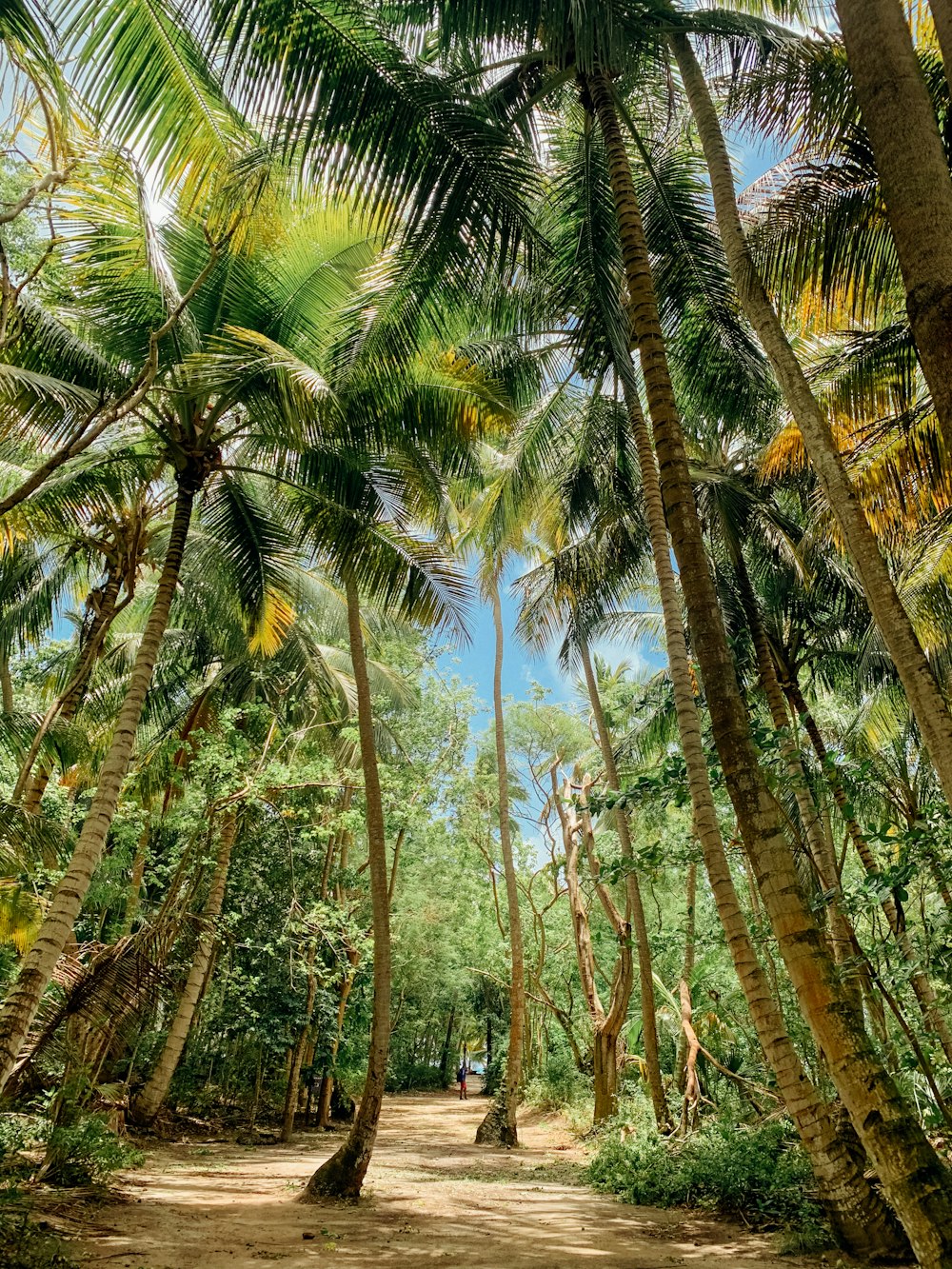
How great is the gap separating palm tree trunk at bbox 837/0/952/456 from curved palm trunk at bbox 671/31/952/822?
19 mm

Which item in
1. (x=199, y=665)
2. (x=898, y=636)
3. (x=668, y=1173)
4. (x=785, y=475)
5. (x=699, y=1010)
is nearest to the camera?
(x=898, y=636)

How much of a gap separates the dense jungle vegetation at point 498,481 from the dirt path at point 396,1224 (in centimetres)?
67

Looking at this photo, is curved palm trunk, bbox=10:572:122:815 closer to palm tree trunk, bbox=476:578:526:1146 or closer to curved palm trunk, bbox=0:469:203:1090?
curved palm trunk, bbox=0:469:203:1090

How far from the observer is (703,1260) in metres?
6.24

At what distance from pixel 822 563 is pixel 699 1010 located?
23.1 feet

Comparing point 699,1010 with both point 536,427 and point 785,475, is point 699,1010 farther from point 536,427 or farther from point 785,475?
point 536,427

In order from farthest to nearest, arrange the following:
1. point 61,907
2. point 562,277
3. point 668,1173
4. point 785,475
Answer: point 785,475
point 668,1173
point 562,277
point 61,907

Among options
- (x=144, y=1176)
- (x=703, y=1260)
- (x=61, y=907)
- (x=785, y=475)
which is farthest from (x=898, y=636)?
(x=144, y=1176)

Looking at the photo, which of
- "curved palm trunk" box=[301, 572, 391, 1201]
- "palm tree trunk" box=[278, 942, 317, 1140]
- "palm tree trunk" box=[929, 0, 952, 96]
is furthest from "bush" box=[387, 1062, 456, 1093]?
"palm tree trunk" box=[929, 0, 952, 96]

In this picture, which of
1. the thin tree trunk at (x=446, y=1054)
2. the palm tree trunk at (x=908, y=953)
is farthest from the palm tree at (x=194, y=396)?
the thin tree trunk at (x=446, y=1054)

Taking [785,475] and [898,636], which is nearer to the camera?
[898,636]

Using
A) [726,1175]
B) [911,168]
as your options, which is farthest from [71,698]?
[911,168]

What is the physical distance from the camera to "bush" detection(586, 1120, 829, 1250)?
750 cm

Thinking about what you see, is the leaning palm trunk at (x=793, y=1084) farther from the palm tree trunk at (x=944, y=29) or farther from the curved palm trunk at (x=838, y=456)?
the palm tree trunk at (x=944, y=29)
